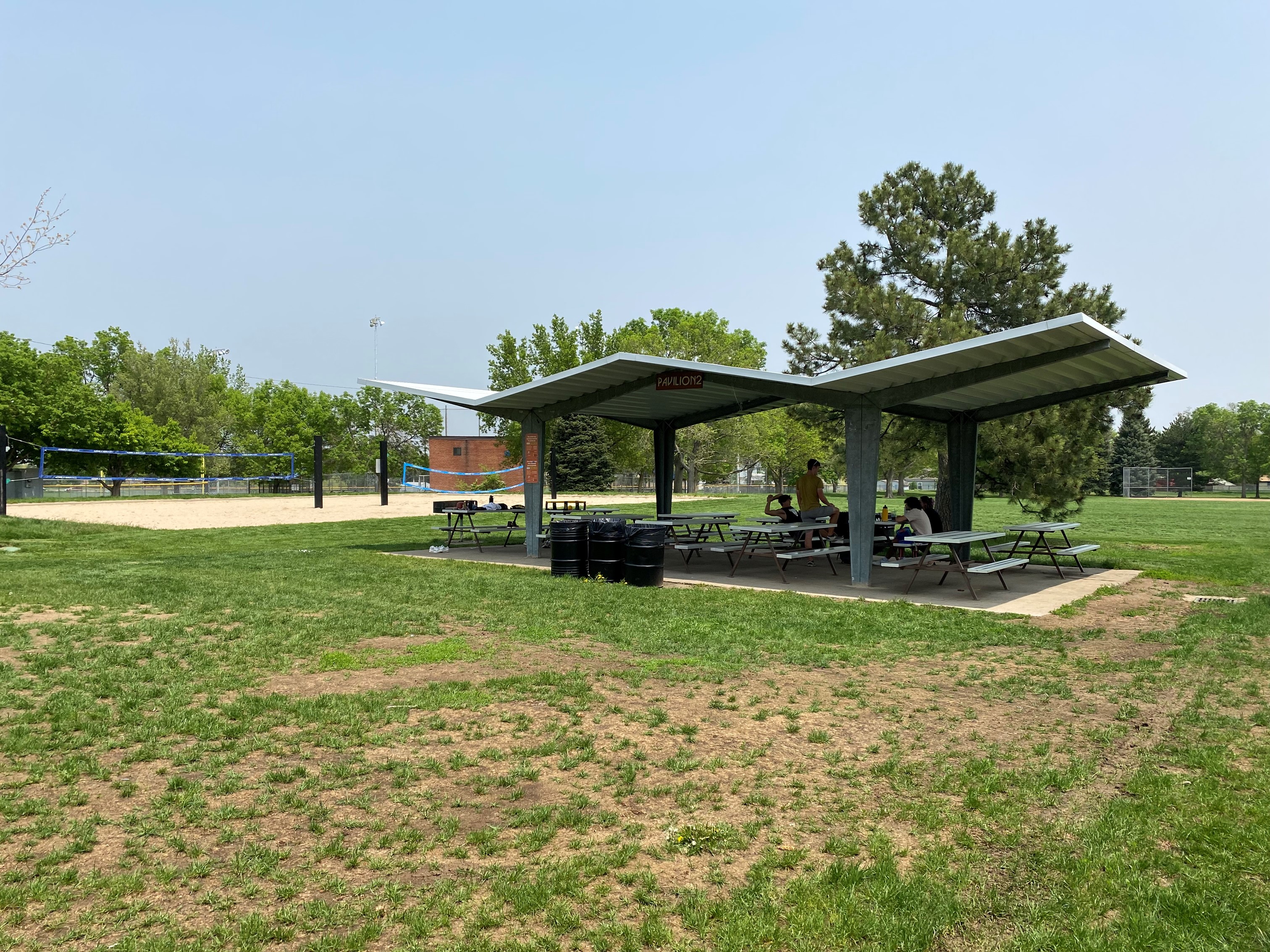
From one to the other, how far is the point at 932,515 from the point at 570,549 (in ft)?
18.1

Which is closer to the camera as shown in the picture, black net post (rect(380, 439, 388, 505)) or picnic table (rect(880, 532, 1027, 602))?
picnic table (rect(880, 532, 1027, 602))

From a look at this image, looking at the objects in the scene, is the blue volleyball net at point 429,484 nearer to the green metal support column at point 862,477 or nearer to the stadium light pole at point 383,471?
the stadium light pole at point 383,471

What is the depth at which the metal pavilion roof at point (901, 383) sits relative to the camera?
9.54 m

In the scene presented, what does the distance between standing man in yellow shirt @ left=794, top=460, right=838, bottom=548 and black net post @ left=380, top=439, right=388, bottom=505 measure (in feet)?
67.6

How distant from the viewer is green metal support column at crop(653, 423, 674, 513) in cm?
1859

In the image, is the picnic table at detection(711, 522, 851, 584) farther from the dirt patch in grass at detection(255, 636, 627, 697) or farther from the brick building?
the brick building

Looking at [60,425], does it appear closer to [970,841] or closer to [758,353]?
[758,353]

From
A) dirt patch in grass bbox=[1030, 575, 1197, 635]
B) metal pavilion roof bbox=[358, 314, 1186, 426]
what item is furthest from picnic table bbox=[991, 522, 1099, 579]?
metal pavilion roof bbox=[358, 314, 1186, 426]

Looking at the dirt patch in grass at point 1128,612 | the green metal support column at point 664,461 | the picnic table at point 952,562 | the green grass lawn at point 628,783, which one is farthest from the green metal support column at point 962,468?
the green metal support column at point 664,461

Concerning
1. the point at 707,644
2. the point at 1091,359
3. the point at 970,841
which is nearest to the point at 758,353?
the point at 1091,359

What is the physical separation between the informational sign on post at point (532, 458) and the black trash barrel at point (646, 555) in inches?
168

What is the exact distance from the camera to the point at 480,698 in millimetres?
5492

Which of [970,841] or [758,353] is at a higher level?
[758,353]

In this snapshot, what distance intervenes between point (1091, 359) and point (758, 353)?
4328 cm
